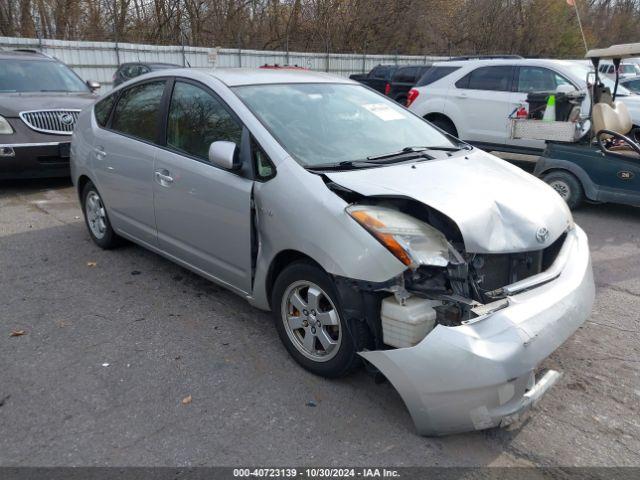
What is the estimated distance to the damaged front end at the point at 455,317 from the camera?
244 centimetres

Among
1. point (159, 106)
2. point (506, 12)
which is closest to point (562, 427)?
point (159, 106)

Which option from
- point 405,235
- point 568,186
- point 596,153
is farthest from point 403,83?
point 405,235

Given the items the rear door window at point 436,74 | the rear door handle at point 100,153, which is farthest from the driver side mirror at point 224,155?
the rear door window at point 436,74

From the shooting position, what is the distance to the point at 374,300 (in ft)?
9.05

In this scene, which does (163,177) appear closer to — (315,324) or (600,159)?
(315,324)

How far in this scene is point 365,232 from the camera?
2.72 m

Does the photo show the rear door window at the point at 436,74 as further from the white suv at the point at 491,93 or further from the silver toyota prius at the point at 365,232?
the silver toyota prius at the point at 365,232

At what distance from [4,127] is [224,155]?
540cm

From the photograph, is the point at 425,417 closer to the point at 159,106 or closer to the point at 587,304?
the point at 587,304

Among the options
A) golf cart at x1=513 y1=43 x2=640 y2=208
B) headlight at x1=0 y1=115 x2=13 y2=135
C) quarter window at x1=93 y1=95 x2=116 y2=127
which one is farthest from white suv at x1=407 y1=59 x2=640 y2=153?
headlight at x1=0 y1=115 x2=13 y2=135

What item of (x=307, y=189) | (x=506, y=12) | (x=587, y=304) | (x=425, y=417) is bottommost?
(x=425, y=417)

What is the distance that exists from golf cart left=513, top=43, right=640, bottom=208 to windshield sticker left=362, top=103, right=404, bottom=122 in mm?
3253

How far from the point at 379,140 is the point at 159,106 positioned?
179 cm

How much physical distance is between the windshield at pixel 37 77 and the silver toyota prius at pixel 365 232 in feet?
16.1
